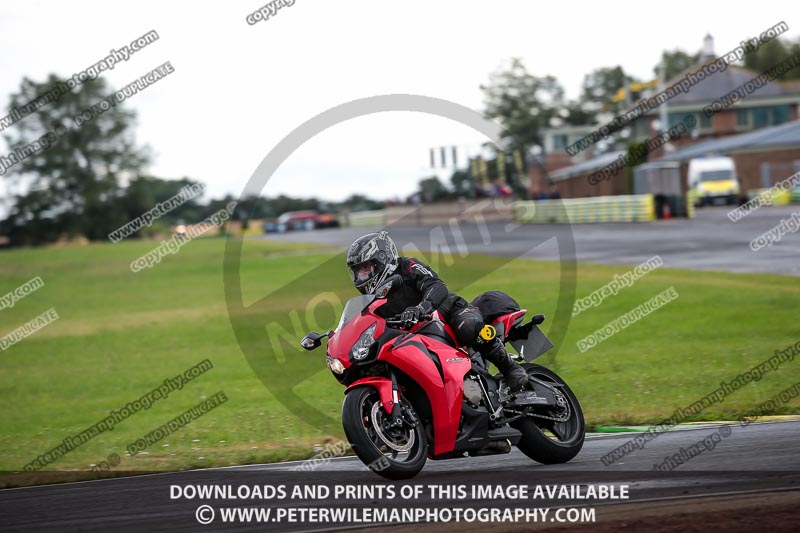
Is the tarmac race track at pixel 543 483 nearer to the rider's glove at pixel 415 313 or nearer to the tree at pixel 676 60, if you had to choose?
the rider's glove at pixel 415 313

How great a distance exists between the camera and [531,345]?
27.9 ft

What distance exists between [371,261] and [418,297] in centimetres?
53

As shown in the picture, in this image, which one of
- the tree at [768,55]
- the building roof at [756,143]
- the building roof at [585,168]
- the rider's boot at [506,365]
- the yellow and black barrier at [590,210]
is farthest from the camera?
the tree at [768,55]

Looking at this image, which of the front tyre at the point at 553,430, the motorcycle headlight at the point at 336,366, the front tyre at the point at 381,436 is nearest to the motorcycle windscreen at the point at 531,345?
the front tyre at the point at 553,430

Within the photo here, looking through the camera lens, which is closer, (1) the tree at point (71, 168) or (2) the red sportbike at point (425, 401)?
(2) the red sportbike at point (425, 401)

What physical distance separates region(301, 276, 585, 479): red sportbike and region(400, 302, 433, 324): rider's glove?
0.24 ft

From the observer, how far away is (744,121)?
8219 centimetres

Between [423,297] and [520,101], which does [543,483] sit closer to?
[423,297]

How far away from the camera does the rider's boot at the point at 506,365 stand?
26.4 feet

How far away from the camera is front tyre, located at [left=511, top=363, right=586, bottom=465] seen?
791 centimetres

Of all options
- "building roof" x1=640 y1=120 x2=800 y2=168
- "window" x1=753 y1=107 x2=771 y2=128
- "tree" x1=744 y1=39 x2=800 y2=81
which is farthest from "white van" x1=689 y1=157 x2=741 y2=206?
"tree" x1=744 y1=39 x2=800 y2=81

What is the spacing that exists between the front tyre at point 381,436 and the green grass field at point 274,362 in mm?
2524

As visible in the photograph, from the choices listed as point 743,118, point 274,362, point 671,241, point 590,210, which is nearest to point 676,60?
point 743,118

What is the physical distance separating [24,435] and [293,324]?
12.3 meters
